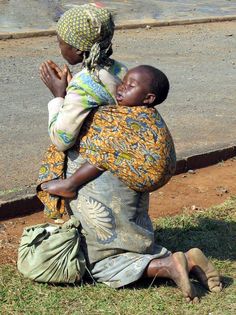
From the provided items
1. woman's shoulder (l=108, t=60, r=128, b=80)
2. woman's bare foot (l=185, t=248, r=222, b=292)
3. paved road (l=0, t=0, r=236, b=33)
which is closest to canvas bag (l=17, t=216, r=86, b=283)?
woman's bare foot (l=185, t=248, r=222, b=292)

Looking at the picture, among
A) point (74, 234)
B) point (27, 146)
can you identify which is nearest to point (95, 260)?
point (74, 234)

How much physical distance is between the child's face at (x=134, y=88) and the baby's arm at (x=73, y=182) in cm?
42

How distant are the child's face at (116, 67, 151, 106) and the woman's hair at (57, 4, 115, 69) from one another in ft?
0.67

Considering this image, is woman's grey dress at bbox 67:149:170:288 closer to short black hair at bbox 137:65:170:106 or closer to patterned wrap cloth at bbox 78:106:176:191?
patterned wrap cloth at bbox 78:106:176:191

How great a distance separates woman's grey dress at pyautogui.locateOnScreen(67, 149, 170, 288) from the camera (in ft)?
15.2

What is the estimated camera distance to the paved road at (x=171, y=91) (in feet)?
24.9

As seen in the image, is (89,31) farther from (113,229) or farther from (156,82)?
(113,229)

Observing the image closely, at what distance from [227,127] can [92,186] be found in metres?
4.31

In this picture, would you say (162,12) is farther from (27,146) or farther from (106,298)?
(106,298)

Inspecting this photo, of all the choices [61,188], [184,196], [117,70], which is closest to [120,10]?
[184,196]

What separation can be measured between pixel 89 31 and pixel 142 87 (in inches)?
16.8

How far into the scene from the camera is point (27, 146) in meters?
7.59

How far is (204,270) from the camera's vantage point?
15.6 feet

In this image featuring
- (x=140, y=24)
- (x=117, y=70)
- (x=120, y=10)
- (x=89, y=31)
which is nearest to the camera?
(x=89, y=31)
